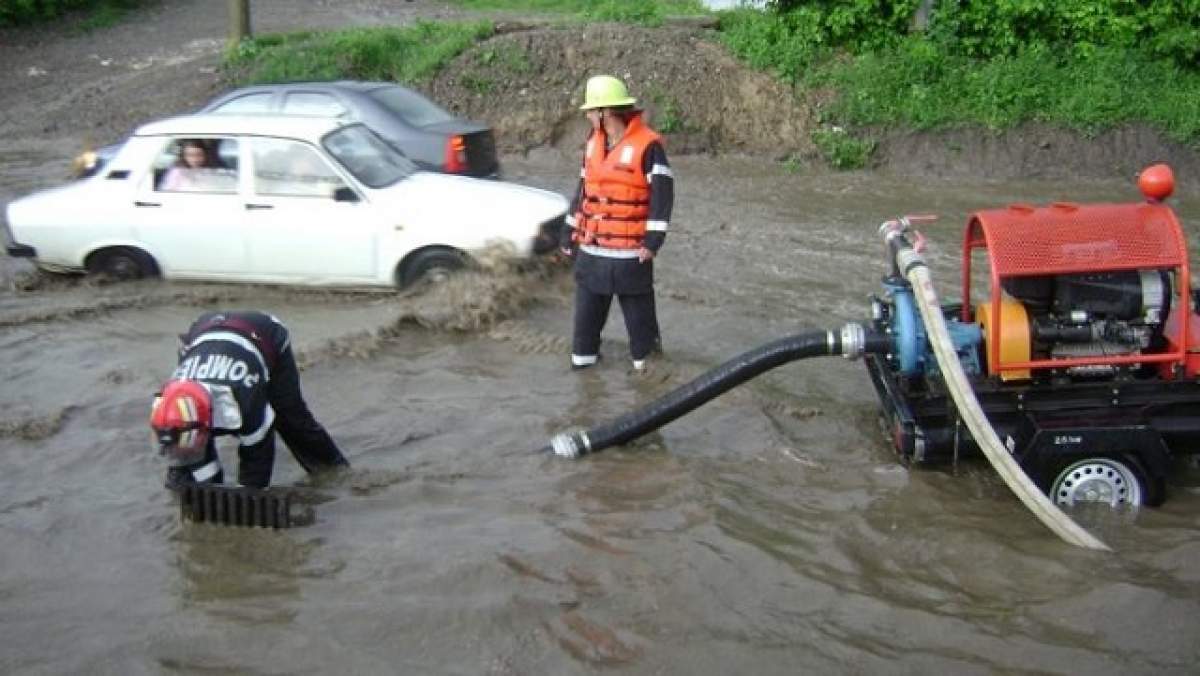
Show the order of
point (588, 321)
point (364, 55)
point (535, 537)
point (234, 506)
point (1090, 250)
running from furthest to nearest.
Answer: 1. point (364, 55)
2. point (588, 321)
3. point (1090, 250)
4. point (535, 537)
5. point (234, 506)

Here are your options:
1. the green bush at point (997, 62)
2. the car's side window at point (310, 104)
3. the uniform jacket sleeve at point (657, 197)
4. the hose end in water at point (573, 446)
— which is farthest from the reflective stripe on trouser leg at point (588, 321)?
the green bush at point (997, 62)

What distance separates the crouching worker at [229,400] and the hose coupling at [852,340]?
Answer: 9.01 feet

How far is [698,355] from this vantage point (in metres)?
8.27

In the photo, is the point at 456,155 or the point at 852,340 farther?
the point at 456,155

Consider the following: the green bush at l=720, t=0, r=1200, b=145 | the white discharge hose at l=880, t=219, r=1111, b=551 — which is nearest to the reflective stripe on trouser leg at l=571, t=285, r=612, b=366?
the white discharge hose at l=880, t=219, r=1111, b=551

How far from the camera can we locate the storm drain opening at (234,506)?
5.31 m

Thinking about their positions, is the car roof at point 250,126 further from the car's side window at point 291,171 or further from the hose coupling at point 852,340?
the hose coupling at point 852,340

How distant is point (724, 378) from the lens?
6.09 meters

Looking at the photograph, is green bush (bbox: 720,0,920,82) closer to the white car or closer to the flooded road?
the white car

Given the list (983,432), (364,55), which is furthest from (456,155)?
(364,55)

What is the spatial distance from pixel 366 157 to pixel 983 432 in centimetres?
584

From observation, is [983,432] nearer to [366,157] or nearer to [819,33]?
[366,157]

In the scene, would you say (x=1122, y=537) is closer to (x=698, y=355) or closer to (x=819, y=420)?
(x=819, y=420)

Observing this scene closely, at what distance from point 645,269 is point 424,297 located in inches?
89.5
